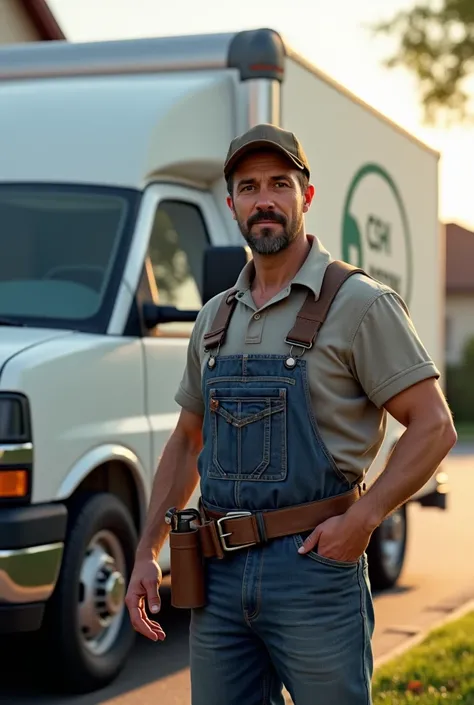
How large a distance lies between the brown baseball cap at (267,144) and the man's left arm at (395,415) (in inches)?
17.3

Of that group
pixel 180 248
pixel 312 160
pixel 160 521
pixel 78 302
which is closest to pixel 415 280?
pixel 312 160

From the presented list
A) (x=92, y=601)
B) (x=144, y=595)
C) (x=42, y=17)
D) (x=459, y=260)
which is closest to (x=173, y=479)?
(x=144, y=595)

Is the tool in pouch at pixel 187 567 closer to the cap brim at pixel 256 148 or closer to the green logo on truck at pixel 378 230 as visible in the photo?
the cap brim at pixel 256 148

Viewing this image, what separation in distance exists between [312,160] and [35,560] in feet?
10.6

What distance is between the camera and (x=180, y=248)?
7.16 meters

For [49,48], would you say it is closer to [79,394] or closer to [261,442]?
[79,394]

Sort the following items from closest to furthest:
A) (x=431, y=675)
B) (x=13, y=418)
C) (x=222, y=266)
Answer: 1. (x=13, y=418)
2. (x=431, y=675)
3. (x=222, y=266)

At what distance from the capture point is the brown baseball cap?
11.5ft

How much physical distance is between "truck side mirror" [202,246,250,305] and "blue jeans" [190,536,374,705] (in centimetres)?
282

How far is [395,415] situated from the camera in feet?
11.2

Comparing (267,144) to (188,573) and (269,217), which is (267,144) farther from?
(188,573)

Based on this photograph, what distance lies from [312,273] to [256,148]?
35 centimetres

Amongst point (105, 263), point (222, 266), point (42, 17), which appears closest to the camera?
point (222, 266)

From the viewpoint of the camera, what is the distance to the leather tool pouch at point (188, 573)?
3.48 m
